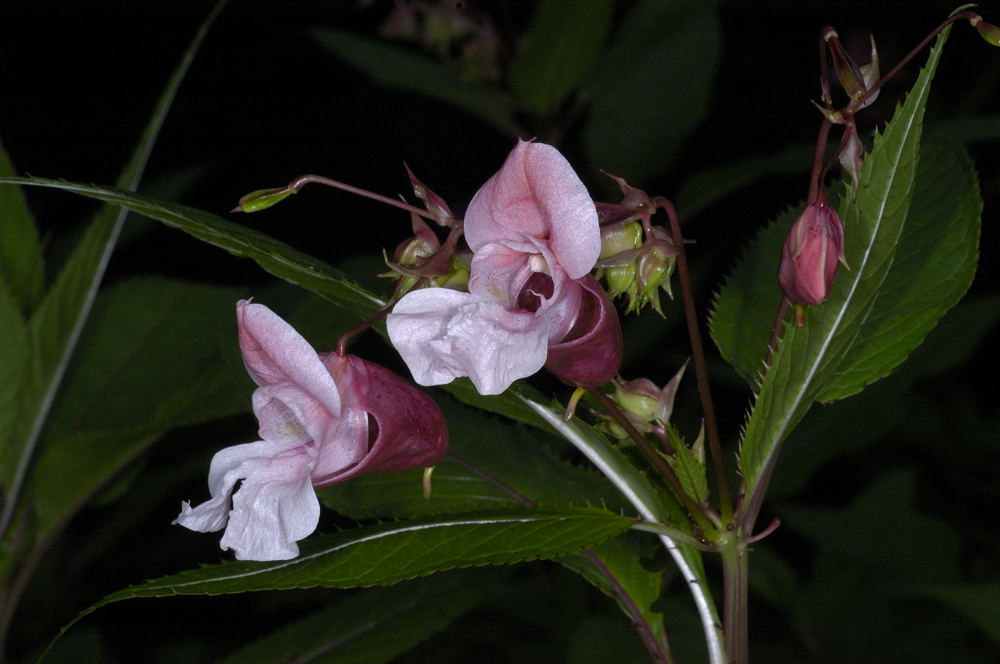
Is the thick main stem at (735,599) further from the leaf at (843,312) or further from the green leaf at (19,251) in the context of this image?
the green leaf at (19,251)

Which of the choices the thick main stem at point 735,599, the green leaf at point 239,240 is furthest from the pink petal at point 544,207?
the thick main stem at point 735,599

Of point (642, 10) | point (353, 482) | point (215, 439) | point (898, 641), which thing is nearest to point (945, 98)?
point (642, 10)

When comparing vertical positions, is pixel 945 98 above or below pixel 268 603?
above

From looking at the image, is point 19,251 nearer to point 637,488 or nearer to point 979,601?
point 637,488

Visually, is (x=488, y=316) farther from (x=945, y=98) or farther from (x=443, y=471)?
(x=945, y=98)

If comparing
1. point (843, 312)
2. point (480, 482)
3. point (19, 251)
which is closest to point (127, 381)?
point (19, 251)

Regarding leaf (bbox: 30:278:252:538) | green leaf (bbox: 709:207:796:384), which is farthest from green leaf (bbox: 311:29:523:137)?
green leaf (bbox: 709:207:796:384)

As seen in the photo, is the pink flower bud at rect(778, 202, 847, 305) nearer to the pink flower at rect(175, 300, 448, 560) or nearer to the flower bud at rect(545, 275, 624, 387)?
the flower bud at rect(545, 275, 624, 387)
